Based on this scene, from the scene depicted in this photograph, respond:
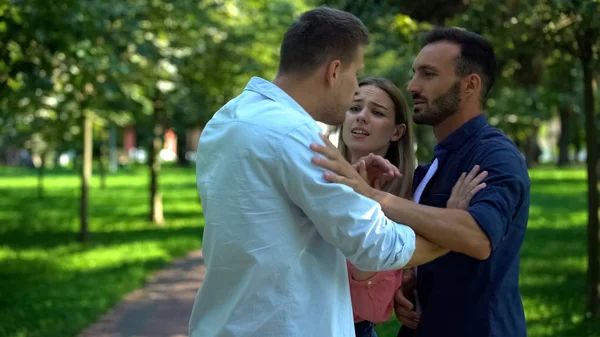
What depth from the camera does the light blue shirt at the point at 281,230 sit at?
8.13 ft

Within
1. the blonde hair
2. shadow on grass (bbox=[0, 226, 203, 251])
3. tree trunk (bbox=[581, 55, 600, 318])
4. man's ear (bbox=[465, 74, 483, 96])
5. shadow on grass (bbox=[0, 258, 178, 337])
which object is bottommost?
shadow on grass (bbox=[0, 226, 203, 251])

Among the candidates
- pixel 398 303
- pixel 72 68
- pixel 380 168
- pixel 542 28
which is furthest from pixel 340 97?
pixel 72 68

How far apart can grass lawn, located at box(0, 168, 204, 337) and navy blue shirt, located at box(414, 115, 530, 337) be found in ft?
17.2

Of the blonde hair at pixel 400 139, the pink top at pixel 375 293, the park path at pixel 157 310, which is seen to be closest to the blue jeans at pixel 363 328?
the pink top at pixel 375 293

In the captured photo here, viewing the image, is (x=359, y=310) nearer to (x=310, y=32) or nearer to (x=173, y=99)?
(x=310, y=32)

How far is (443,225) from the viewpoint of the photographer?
2.71 metres

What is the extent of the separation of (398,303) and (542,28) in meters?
4.81

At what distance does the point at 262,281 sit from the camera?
2.52 metres

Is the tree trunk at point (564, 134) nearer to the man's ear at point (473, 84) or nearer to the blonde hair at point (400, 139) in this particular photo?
the blonde hair at point (400, 139)

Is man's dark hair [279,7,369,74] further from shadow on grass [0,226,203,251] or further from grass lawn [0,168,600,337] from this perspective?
shadow on grass [0,226,203,251]

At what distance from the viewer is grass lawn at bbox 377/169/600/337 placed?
772 cm

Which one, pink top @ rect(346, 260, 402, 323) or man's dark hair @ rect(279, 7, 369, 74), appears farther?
pink top @ rect(346, 260, 402, 323)

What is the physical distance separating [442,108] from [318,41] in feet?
2.32

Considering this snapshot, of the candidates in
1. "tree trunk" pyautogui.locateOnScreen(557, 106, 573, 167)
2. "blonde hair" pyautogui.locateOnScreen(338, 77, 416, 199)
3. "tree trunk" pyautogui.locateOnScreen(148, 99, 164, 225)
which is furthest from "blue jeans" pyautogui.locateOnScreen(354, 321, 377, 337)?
"tree trunk" pyautogui.locateOnScreen(557, 106, 573, 167)
